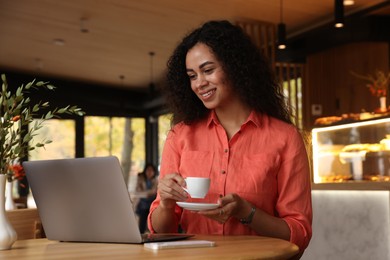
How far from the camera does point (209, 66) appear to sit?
6.81ft

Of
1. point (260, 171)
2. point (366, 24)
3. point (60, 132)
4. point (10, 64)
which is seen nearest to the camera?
point (260, 171)

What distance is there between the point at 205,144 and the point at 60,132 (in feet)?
37.1

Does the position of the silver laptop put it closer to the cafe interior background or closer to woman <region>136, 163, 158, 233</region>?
the cafe interior background

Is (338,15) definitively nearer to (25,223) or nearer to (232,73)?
(232,73)

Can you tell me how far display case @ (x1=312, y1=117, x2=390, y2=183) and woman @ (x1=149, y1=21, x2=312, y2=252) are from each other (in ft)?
7.43

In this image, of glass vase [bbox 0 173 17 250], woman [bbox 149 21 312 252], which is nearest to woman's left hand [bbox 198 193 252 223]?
woman [bbox 149 21 312 252]

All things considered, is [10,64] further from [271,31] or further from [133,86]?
[271,31]

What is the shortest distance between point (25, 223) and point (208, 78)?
119 centimetres

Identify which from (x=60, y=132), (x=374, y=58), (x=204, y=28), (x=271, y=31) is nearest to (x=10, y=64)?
(x=60, y=132)

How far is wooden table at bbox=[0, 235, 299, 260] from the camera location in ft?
4.62

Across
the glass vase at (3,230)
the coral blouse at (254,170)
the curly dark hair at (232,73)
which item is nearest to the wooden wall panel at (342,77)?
the curly dark hair at (232,73)

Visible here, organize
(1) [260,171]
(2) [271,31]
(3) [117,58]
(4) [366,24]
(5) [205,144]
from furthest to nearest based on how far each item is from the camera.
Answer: (3) [117,58], (2) [271,31], (4) [366,24], (5) [205,144], (1) [260,171]

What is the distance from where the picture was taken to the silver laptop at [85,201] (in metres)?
1.56

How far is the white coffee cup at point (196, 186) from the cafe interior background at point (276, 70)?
91cm
